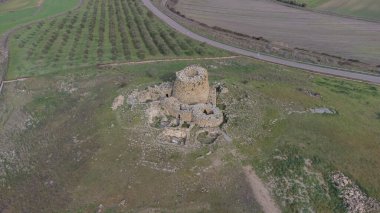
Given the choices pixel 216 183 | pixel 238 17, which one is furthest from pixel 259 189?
pixel 238 17

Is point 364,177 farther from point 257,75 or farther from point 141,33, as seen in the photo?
point 141,33

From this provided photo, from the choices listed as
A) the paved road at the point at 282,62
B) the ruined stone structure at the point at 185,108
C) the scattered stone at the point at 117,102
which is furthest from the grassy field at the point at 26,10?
the ruined stone structure at the point at 185,108

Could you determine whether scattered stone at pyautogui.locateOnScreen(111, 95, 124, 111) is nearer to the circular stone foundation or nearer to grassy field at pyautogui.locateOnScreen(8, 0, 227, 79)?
the circular stone foundation

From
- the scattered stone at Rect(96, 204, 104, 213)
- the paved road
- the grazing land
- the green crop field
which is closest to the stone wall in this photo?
the grazing land

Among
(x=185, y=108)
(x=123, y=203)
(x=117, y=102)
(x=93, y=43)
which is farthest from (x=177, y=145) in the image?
(x=93, y=43)

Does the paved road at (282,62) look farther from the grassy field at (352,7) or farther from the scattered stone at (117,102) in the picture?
the grassy field at (352,7)

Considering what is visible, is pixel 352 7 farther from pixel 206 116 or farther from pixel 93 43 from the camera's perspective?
pixel 206 116

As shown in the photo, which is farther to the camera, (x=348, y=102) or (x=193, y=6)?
(x=193, y=6)
